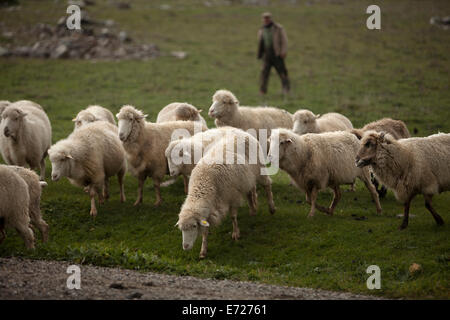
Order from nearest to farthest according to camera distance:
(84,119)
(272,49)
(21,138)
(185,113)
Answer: (21,138) → (185,113) → (84,119) → (272,49)

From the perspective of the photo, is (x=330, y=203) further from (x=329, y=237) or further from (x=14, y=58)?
(x=14, y=58)

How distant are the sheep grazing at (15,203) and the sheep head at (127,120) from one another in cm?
285

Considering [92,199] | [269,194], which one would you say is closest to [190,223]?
[269,194]

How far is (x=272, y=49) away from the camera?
22.4m

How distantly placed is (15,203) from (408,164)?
22.3 ft

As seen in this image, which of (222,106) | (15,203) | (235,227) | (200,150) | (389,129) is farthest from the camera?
(222,106)

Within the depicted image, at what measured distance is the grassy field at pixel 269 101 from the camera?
9.41m

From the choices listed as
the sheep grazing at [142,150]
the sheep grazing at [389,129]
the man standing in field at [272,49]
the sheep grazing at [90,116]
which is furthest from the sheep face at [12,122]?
the man standing in field at [272,49]

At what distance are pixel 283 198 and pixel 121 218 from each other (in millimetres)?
3573

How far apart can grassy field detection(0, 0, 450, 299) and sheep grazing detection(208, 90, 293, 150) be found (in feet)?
4.35

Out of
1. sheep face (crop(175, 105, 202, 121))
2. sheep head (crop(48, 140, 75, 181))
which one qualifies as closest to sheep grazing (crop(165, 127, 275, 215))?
sheep head (crop(48, 140, 75, 181))

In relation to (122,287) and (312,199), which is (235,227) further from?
(122,287)

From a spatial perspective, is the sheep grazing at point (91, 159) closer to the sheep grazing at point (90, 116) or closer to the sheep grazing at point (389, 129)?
the sheep grazing at point (90, 116)

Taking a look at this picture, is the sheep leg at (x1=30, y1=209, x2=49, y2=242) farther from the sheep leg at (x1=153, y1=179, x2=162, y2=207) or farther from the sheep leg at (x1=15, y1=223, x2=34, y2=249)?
the sheep leg at (x1=153, y1=179, x2=162, y2=207)
